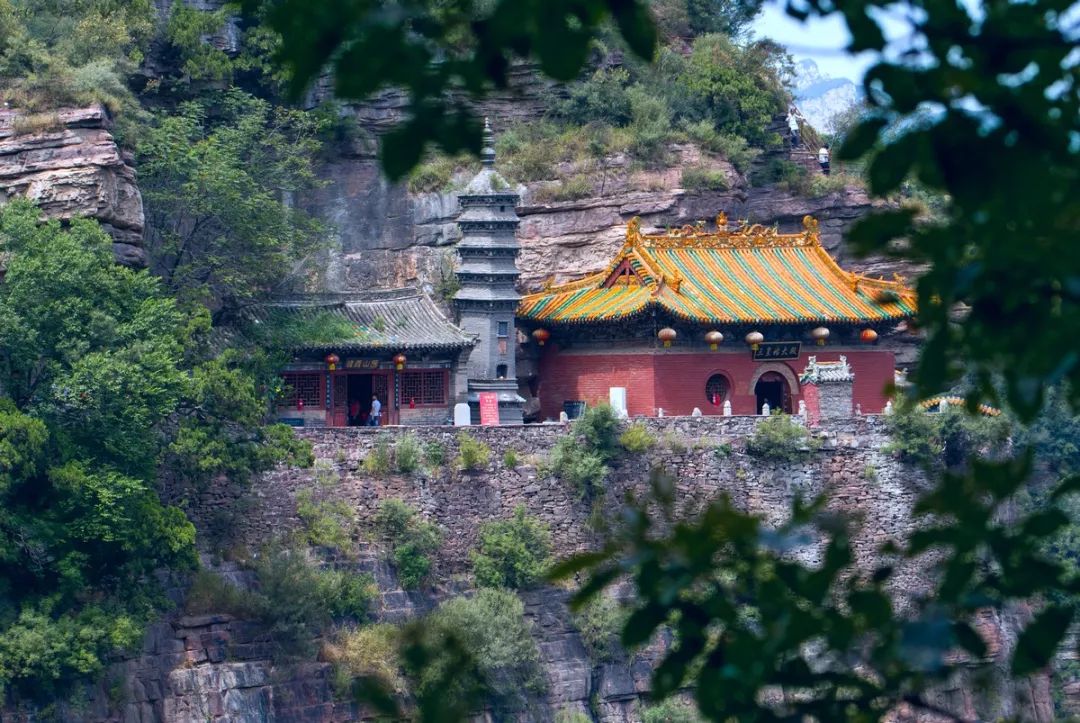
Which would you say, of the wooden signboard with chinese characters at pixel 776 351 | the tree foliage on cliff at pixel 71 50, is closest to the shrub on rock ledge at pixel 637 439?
the wooden signboard with chinese characters at pixel 776 351

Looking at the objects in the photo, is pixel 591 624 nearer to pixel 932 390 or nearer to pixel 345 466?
pixel 345 466

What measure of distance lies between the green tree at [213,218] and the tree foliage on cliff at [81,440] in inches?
176

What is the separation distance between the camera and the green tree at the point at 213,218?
30.4 metres

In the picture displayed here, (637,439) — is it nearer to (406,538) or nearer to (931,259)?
(406,538)

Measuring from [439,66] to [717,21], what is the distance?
41241 mm

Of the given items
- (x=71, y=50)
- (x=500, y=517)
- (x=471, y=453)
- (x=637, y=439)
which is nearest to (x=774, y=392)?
(x=637, y=439)

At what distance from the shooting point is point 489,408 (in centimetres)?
3309

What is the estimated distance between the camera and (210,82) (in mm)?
35094

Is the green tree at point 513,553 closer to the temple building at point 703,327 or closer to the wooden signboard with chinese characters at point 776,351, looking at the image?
the temple building at point 703,327

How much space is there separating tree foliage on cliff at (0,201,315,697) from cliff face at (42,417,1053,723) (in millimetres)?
1346

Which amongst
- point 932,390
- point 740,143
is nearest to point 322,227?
point 740,143

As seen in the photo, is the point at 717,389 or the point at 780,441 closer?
the point at 780,441

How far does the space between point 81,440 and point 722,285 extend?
14344 mm

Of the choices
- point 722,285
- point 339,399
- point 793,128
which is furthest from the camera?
point 793,128
